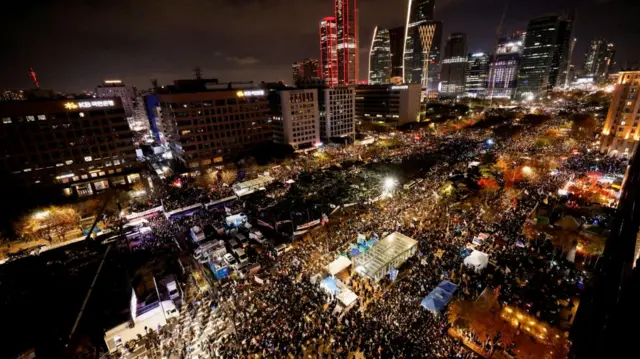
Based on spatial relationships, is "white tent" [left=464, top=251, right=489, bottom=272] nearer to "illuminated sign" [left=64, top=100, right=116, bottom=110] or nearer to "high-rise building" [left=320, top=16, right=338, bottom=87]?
"illuminated sign" [left=64, top=100, right=116, bottom=110]

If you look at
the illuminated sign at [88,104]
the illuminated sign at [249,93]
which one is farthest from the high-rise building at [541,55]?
the illuminated sign at [88,104]

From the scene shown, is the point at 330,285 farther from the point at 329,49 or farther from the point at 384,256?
the point at 329,49

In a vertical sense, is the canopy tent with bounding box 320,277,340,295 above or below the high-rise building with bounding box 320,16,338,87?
below

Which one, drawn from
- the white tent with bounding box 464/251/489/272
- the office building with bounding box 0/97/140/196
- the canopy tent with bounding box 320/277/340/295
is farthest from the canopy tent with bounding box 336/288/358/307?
the office building with bounding box 0/97/140/196

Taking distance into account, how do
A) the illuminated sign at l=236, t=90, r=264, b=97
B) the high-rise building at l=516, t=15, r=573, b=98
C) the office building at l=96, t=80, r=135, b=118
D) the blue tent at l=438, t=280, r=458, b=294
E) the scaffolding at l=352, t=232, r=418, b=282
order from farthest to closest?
the high-rise building at l=516, t=15, r=573, b=98, the office building at l=96, t=80, r=135, b=118, the illuminated sign at l=236, t=90, r=264, b=97, the scaffolding at l=352, t=232, r=418, b=282, the blue tent at l=438, t=280, r=458, b=294

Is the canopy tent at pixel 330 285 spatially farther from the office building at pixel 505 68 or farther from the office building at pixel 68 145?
the office building at pixel 505 68

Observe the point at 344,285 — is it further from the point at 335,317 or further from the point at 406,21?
the point at 406,21

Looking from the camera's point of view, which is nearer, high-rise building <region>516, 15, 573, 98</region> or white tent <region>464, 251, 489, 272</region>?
white tent <region>464, 251, 489, 272</region>
